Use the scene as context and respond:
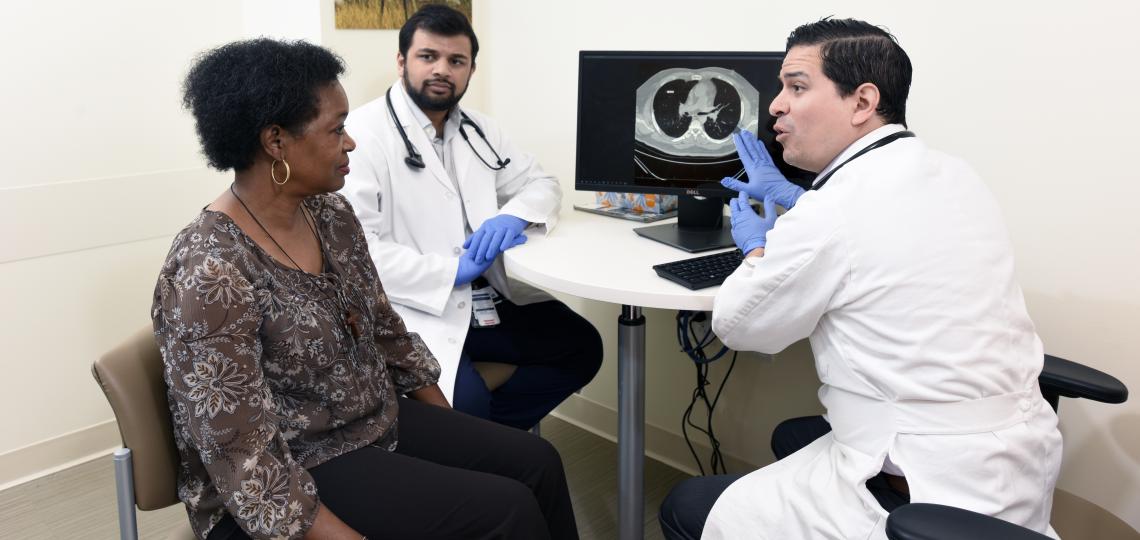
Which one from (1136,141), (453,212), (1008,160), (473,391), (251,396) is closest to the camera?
(251,396)

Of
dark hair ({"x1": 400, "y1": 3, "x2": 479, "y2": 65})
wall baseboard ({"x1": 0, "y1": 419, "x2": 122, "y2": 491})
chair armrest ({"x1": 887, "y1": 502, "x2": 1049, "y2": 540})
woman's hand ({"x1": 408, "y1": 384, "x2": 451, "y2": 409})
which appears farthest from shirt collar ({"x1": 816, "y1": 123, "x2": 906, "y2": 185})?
wall baseboard ({"x1": 0, "y1": 419, "x2": 122, "y2": 491})

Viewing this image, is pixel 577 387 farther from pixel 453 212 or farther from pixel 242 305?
pixel 242 305

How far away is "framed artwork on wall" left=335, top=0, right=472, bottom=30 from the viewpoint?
2256mm

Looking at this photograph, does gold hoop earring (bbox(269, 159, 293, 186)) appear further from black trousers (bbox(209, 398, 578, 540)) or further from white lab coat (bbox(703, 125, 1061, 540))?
white lab coat (bbox(703, 125, 1061, 540))

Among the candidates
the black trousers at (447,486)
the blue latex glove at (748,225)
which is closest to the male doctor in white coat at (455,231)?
the black trousers at (447,486)

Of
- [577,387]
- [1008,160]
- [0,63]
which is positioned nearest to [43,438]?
[0,63]

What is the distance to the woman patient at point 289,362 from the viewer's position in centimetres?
110

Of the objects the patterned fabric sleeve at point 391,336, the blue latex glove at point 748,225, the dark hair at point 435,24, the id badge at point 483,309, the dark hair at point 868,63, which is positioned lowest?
the id badge at point 483,309

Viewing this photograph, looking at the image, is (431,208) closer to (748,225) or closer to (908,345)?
(748,225)

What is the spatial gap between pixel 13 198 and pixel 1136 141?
2426mm

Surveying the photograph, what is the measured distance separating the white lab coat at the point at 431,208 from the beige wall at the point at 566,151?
40 cm

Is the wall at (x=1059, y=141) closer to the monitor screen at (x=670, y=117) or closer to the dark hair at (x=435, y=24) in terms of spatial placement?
the monitor screen at (x=670, y=117)

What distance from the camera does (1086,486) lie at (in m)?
1.67

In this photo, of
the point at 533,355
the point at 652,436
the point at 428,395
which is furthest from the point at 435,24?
the point at 652,436
